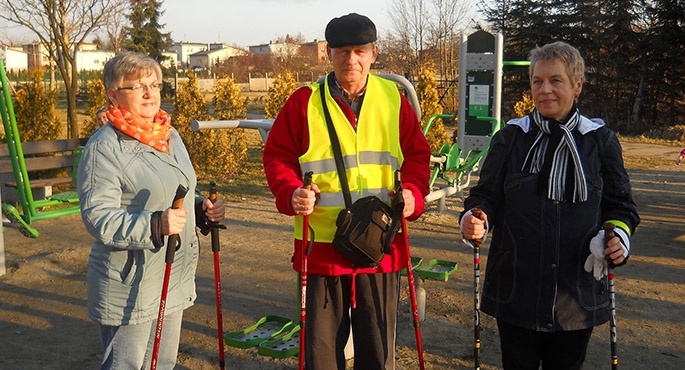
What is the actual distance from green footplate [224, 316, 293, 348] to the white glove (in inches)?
84.7

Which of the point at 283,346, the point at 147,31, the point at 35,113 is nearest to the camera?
the point at 283,346

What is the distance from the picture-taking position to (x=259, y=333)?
160 inches

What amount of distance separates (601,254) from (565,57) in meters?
0.79

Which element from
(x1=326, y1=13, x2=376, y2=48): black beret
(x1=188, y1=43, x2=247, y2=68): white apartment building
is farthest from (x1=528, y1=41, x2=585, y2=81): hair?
(x1=188, y1=43, x2=247, y2=68): white apartment building

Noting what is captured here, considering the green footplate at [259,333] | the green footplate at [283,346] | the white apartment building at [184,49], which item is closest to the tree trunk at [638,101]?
the green footplate at [259,333]

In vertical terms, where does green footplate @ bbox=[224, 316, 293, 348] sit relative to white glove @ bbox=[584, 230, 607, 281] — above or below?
below

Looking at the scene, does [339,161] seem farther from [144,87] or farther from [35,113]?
[35,113]

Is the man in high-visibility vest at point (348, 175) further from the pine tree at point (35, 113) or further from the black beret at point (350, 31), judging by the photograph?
the pine tree at point (35, 113)

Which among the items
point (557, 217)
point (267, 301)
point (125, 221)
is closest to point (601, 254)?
point (557, 217)

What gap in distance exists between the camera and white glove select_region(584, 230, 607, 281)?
7.87 feet

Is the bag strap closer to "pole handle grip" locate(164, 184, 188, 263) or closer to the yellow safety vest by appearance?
the yellow safety vest

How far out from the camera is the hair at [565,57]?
98.0 inches

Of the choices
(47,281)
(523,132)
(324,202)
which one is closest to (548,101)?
(523,132)

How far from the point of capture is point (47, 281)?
5719 mm
